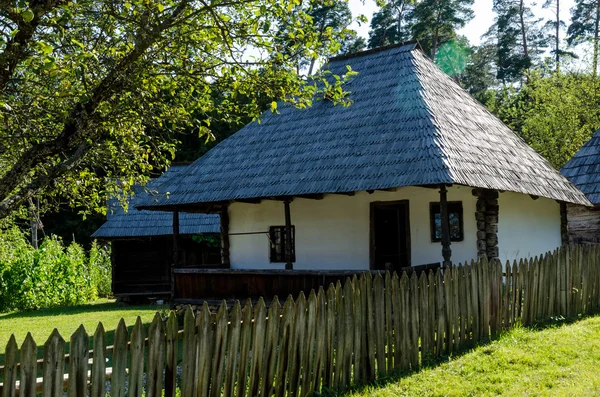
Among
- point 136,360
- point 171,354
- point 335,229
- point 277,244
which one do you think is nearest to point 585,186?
point 335,229

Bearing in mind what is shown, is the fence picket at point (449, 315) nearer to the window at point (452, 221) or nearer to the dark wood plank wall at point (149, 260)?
the window at point (452, 221)

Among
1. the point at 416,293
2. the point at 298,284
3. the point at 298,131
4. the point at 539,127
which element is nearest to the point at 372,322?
the point at 416,293

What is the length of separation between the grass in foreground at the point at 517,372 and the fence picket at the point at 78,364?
2.72 meters

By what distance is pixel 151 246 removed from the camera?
69.7 feet

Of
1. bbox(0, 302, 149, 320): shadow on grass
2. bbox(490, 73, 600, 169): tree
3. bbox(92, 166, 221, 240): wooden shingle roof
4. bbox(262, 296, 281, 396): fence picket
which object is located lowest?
bbox(0, 302, 149, 320): shadow on grass

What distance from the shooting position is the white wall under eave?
39.5 ft

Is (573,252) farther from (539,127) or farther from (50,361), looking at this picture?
(539,127)

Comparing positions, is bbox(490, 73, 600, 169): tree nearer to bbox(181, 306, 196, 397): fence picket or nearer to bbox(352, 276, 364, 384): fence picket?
bbox(352, 276, 364, 384): fence picket

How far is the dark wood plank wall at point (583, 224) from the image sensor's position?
16.0m

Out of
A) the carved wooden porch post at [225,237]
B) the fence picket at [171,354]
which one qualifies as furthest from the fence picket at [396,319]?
the carved wooden porch post at [225,237]

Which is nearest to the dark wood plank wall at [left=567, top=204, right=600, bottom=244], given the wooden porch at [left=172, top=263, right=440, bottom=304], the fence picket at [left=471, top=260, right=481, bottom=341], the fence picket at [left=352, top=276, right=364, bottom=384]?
the wooden porch at [left=172, top=263, right=440, bottom=304]

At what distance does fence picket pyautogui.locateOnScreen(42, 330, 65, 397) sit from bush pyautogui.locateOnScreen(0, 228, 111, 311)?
16383 mm

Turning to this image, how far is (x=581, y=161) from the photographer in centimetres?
1641

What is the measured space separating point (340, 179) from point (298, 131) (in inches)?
113
